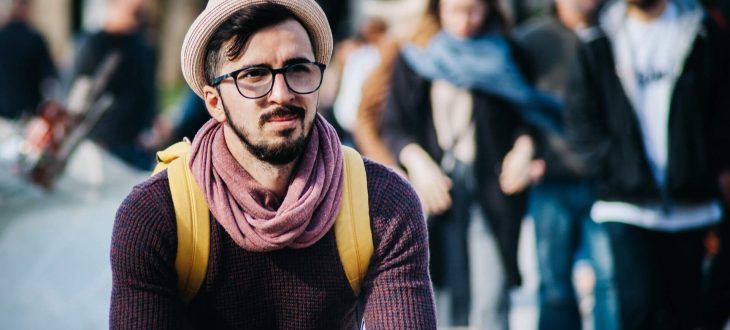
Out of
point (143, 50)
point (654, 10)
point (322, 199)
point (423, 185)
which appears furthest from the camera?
point (143, 50)

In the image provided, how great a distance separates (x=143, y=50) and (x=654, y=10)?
470 cm

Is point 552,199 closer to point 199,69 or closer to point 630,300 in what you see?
point 630,300

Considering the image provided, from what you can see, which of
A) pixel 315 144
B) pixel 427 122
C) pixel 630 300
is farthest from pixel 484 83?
pixel 315 144

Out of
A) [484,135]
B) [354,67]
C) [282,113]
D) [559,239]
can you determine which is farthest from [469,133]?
[354,67]

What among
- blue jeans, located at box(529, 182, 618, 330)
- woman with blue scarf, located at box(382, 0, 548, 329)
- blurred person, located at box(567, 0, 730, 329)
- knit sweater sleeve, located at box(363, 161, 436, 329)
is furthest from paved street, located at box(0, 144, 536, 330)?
knit sweater sleeve, located at box(363, 161, 436, 329)

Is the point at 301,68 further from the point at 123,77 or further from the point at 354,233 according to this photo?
the point at 123,77

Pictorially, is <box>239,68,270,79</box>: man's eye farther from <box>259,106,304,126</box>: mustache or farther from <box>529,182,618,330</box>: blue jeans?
<box>529,182,618,330</box>: blue jeans

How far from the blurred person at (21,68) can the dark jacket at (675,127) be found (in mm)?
6248

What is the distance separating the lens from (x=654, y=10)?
582 cm

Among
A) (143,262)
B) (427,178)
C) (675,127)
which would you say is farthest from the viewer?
(427,178)

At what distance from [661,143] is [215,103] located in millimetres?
3063

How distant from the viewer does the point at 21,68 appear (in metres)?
11.2

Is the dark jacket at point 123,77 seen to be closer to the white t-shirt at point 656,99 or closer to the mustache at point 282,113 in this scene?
the white t-shirt at point 656,99

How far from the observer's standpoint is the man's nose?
3004mm
